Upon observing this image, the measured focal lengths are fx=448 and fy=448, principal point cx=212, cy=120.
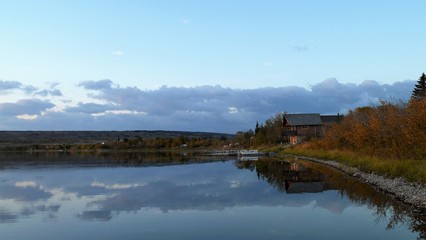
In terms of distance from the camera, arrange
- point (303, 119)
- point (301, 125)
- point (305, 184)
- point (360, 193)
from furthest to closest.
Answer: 1. point (303, 119)
2. point (301, 125)
3. point (305, 184)
4. point (360, 193)

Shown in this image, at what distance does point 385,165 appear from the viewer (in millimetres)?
25562

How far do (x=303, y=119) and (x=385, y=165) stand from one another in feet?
182

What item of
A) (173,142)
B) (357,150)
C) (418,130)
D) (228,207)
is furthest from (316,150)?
(173,142)

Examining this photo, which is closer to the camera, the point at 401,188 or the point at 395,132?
the point at 401,188

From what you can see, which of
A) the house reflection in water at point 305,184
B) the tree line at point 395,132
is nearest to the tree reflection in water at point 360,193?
the house reflection in water at point 305,184

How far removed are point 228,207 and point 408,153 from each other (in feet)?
39.5

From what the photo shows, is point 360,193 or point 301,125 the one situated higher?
point 301,125

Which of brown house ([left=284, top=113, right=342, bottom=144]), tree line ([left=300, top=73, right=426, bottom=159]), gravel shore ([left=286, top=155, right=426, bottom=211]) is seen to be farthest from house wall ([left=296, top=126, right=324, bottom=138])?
gravel shore ([left=286, top=155, right=426, bottom=211])

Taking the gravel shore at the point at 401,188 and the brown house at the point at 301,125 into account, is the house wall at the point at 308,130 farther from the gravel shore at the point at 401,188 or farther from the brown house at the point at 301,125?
the gravel shore at the point at 401,188

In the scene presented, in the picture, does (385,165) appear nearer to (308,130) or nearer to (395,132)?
(395,132)

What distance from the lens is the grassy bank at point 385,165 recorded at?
66.3 feet

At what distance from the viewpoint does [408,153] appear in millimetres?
24375

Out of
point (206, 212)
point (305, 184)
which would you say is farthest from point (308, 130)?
point (206, 212)

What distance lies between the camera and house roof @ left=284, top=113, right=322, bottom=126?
3135 inches
